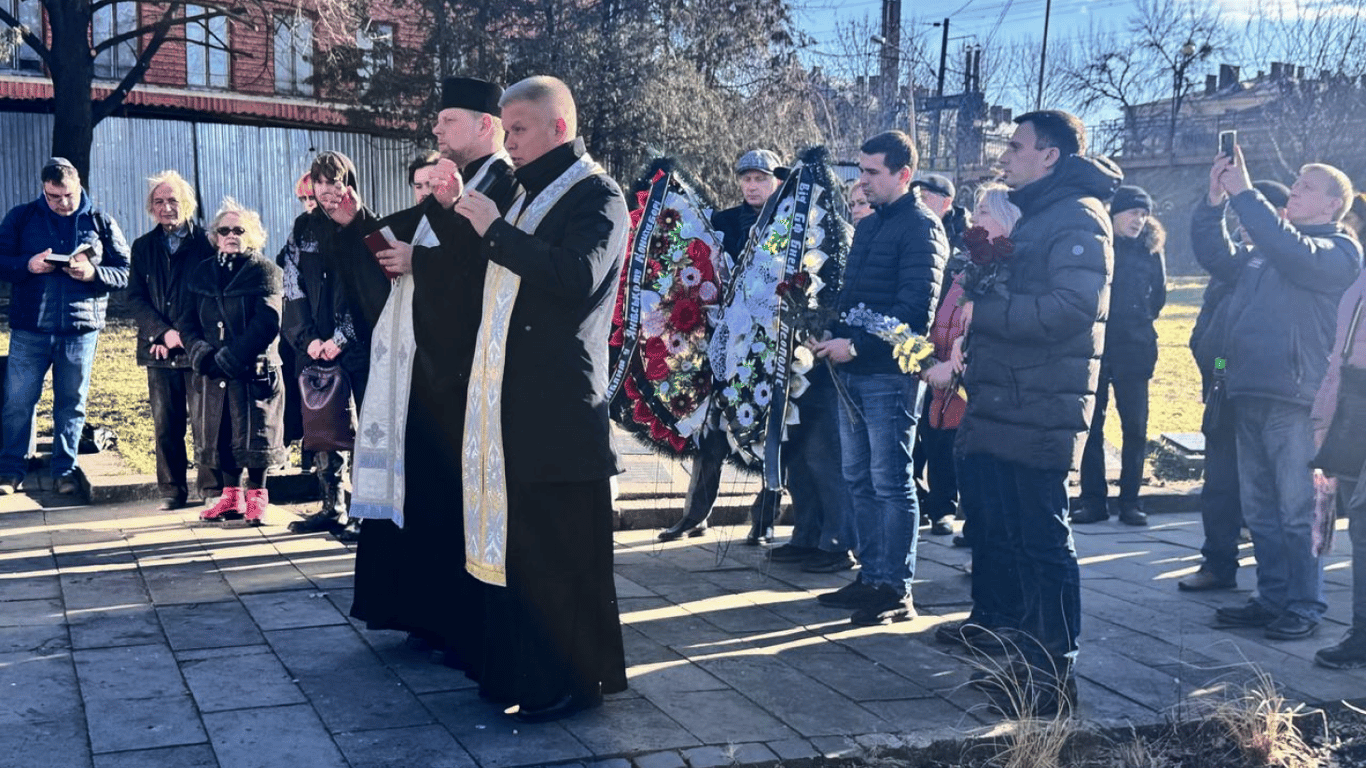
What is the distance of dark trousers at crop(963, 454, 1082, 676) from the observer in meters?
5.05

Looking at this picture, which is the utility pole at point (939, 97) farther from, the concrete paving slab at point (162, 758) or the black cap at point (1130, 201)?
the concrete paving slab at point (162, 758)

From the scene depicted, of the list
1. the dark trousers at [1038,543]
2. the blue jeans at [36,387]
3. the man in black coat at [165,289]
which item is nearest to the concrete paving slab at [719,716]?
the dark trousers at [1038,543]

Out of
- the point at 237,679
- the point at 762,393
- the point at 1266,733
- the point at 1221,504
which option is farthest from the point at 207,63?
the point at 1266,733

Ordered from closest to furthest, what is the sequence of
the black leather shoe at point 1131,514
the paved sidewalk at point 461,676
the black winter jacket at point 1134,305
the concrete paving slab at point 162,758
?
the concrete paving slab at point 162,758 < the paved sidewalk at point 461,676 < the black winter jacket at point 1134,305 < the black leather shoe at point 1131,514

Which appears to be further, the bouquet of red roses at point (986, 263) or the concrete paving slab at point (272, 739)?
the bouquet of red roses at point (986, 263)

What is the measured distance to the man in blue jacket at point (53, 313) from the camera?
8508mm

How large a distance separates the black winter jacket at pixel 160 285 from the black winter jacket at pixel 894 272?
3.93m

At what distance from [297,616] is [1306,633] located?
14.4ft

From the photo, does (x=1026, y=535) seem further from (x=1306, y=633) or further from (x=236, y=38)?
(x=236, y=38)

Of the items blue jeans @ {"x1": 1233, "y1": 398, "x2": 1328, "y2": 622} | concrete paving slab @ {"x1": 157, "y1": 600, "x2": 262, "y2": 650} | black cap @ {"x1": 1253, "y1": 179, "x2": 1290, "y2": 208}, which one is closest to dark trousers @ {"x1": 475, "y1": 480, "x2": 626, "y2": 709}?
concrete paving slab @ {"x1": 157, "y1": 600, "x2": 262, "y2": 650}

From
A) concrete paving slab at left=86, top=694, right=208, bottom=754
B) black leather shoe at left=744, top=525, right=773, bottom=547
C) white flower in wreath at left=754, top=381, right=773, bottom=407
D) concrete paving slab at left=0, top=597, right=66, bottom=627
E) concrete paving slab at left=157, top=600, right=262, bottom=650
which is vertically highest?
white flower in wreath at left=754, top=381, right=773, bottom=407

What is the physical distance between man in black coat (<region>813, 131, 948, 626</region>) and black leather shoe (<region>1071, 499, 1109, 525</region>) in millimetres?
2813

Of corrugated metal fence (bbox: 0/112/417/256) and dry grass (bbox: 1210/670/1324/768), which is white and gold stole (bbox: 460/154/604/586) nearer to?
dry grass (bbox: 1210/670/1324/768)

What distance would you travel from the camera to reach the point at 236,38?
2998cm
